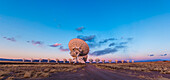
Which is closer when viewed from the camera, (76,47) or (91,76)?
(91,76)

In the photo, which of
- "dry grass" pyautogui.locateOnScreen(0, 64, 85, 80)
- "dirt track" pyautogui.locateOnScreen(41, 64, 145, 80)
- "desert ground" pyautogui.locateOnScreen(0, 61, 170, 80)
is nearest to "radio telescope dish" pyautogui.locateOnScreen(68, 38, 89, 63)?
"dry grass" pyautogui.locateOnScreen(0, 64, 85, 80)

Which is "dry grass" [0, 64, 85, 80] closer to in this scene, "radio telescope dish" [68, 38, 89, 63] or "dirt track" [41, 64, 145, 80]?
"dirt track" [41, 64, 145, 80]

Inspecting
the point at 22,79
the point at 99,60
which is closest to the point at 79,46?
the point at 99,60

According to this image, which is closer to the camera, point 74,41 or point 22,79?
point 22,79

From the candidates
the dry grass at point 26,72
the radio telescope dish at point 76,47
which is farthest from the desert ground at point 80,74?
the radio telescope dish at point 76,47

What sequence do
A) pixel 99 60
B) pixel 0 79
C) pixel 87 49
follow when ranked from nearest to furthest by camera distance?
pixel 0 79 → pixel 87 49 → pixel 99 60

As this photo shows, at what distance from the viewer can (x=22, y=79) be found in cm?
912

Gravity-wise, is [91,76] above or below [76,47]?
below

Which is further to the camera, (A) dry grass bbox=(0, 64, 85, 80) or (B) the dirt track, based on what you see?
(A) dry grass bbox=(0, 64, 85, 80)

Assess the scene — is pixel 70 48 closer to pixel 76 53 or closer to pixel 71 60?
pixel 76 53

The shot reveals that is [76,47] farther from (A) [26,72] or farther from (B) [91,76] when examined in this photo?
(B) [91,76]

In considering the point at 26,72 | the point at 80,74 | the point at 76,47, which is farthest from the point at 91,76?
the point at 76,47

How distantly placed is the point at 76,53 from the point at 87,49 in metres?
9.45

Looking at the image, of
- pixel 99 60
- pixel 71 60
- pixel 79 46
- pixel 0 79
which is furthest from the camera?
pixel 99 60
